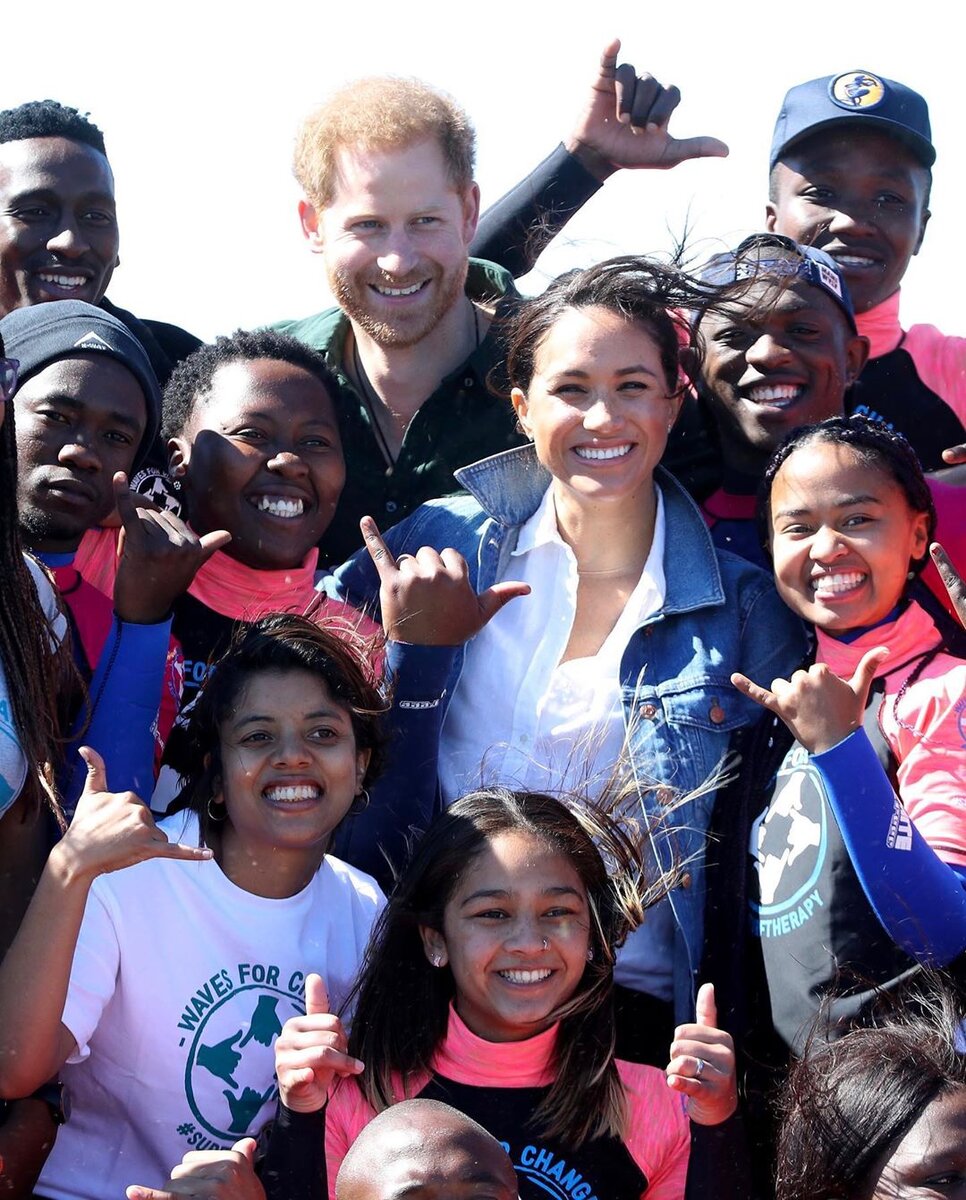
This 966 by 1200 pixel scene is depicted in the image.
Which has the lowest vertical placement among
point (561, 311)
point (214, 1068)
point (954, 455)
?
point (214, 1068)

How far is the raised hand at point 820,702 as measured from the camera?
3.56m

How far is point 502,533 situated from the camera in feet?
14.5

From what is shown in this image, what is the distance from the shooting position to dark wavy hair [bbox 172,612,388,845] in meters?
3.91

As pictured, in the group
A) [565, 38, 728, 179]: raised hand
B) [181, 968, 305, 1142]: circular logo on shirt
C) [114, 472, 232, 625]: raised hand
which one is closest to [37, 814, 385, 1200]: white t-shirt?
[181, 968, 305, 1142]: circular logo on shirt

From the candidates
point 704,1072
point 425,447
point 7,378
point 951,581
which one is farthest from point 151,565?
point 951,581

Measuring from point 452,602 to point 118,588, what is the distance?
2.53 feet

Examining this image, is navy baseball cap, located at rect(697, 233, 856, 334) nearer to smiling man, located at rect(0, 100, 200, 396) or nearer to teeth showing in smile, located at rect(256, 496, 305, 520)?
teeth showing in smile, located at rect(256, 496, 305, 520)

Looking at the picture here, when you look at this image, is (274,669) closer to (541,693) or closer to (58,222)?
(541,693)

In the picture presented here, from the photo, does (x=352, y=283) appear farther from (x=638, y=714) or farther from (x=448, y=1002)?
(x=448, y=1002)

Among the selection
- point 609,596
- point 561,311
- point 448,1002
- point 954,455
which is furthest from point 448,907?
point 954,455

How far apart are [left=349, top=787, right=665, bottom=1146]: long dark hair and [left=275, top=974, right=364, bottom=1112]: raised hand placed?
223 mm

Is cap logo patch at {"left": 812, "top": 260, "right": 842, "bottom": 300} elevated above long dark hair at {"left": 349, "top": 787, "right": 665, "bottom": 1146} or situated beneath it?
elevated above

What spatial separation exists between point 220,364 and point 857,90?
7.14ft

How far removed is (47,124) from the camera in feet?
17.7
